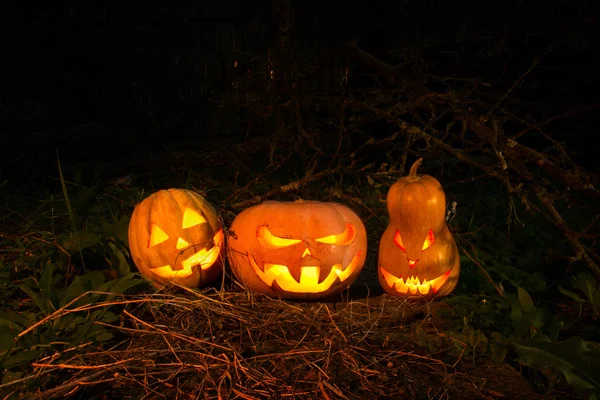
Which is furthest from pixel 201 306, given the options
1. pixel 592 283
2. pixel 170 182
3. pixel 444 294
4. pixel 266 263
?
pixel 170 182

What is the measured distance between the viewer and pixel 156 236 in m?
2.31

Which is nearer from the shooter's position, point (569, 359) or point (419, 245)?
point (569, 359)

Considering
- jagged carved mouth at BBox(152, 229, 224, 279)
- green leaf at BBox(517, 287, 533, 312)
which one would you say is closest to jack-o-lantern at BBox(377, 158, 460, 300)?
green leaf at BBox(517, 287, 533, 312)

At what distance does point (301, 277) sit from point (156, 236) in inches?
25.2

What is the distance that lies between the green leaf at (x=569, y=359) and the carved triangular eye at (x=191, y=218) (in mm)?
1349

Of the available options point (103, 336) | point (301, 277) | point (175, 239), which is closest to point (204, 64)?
point (175, 239)

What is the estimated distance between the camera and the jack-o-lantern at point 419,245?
2211mm

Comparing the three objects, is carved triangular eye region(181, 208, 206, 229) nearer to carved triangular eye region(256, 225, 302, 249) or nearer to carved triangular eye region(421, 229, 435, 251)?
carved triangular eye region(256, 225, 302, 249)

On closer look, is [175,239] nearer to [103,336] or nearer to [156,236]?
[156,236]

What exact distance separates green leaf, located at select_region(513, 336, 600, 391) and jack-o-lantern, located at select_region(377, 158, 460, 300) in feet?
2.08

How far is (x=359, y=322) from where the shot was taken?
199 cm

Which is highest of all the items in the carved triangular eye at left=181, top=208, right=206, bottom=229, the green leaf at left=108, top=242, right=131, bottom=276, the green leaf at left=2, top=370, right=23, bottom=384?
the carved triangular eye at left=181, top=208, right=206, bottom=229

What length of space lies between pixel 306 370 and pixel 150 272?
0.95 metres

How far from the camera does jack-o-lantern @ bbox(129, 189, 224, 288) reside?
7.55ft
